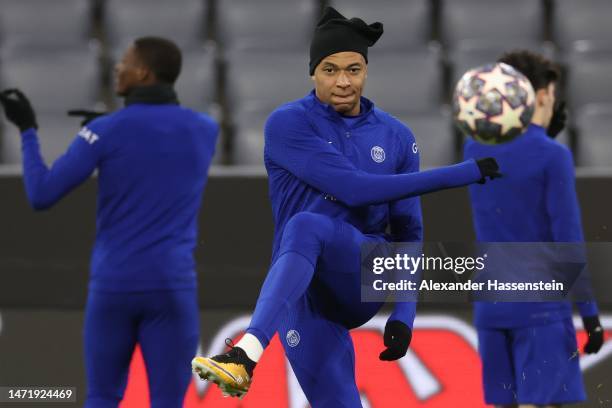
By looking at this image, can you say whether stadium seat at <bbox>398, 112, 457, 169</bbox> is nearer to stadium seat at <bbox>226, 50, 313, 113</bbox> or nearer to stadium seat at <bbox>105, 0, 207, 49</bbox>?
stadium seat at <bbox>226, 50, 313, 113</bbox>

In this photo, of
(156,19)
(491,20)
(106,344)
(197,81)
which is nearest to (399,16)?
(491,20)

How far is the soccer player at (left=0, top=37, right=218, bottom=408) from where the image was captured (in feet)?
12.5

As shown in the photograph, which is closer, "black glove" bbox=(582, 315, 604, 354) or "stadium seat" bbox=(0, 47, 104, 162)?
"black glove" bbox=(582, 315, 604, 354)

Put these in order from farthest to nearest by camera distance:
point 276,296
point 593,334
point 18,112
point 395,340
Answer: point 593,334 < point 18,112 < point 395,340 < point 276,296

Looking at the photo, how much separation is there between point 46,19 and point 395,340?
4.54 meters

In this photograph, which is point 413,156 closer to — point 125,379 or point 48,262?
point 125,379

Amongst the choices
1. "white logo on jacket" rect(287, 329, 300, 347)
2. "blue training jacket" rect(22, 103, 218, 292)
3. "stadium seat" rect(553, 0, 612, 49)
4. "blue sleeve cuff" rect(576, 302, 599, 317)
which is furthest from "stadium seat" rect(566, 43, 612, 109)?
"white logo on jacket" rect(287, 329, 300, 347)

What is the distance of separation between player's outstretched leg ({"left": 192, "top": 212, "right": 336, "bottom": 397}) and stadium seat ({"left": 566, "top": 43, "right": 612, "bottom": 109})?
12.5 feet

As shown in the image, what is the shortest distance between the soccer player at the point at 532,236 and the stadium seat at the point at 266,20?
287 cm

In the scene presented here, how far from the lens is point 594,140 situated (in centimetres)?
596

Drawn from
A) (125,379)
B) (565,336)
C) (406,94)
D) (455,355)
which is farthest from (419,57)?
(125,379)

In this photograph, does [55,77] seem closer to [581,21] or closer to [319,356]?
[581,21]

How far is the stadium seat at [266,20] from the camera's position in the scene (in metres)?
6.96

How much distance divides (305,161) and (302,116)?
6.0 inches
